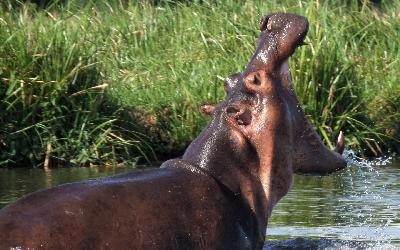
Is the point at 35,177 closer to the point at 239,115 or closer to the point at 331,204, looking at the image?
the point at 331,204

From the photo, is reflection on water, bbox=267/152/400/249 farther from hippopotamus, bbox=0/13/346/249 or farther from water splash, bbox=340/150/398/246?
hippopotamus, bbox=0/13/346/249

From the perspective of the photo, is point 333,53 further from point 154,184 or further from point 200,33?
point 154,184

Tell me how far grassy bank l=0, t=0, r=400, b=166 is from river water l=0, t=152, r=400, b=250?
396 millimetres

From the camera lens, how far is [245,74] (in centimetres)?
421

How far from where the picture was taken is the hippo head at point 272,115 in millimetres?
4105

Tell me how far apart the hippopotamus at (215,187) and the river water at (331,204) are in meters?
0.83

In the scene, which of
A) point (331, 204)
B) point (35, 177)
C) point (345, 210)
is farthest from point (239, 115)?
point (35, 177)

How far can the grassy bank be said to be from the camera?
9227mm

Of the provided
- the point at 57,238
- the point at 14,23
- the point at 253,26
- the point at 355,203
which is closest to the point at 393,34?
the point at 253,26

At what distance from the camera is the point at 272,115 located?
4.12 meters

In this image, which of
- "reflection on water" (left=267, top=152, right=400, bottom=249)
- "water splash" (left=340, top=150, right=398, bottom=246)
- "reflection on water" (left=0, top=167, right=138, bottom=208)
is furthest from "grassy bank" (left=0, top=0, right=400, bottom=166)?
"reflection on water" (left=267, top=152, right=400, bottom=249)

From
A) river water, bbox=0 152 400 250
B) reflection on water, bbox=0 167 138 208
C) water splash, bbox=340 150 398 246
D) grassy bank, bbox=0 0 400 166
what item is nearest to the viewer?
river water, bbox=0 152 400 250

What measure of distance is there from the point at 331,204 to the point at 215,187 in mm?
3033

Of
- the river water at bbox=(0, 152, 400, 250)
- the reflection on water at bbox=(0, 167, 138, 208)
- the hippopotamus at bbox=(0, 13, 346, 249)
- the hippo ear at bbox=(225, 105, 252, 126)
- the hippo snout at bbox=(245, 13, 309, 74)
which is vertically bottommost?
the reflection on water at bbox=(0, 167, 138, 208)
